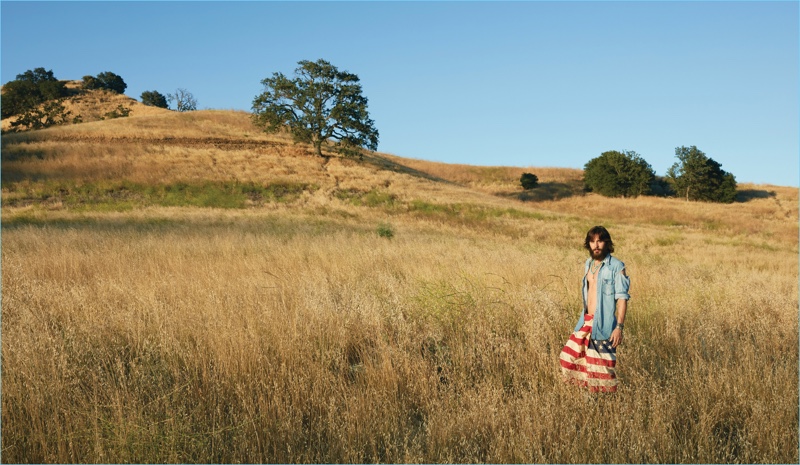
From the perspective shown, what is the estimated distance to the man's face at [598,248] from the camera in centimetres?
446

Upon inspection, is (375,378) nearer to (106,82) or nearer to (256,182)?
(256,182)

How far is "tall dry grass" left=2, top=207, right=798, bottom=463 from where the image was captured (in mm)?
3580

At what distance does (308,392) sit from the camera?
423 cm

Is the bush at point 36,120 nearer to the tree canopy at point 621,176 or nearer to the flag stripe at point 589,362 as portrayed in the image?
the tree canopy at point 621,176

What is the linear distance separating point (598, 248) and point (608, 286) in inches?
13.6

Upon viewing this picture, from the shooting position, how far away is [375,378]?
14.5 feet

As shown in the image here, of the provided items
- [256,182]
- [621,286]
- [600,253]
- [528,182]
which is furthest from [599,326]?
[528,182]

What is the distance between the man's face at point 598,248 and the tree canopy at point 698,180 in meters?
60.3

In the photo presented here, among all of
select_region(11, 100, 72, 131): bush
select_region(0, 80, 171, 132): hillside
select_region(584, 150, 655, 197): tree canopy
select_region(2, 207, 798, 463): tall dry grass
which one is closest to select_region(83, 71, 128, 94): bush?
select_region(0, 80, 171, 132): hillside

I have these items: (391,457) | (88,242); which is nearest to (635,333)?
(391,457)

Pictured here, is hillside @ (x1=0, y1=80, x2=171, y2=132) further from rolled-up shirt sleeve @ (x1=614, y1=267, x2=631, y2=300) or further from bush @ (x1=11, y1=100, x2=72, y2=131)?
rolled-up shirt sleeve @ (x1=614, y1=267, x2=631, y2=300)

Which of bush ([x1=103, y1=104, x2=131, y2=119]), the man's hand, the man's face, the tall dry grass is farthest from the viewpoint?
bush ([x1=103, y1=104, x2=131, y2=119])

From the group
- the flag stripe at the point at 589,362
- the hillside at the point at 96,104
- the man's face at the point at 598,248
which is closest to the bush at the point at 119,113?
the hillside at the point at 96,104

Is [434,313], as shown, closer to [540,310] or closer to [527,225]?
[540,310]
